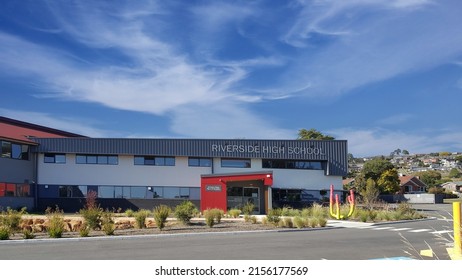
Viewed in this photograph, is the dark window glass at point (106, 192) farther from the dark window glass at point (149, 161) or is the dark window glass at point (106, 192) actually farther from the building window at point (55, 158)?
the building window at point (55, 158)

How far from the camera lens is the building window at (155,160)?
40125 millimetres

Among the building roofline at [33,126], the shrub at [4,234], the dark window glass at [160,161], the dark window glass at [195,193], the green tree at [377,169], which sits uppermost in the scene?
the building roofline at [33,126]

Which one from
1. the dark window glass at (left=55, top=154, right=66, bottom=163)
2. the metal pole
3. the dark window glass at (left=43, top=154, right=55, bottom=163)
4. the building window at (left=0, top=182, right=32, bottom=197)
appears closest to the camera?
the metal pole

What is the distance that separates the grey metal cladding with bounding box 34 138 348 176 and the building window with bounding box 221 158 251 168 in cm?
62

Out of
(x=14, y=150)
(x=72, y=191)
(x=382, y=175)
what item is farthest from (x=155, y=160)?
(x=382, y=175)

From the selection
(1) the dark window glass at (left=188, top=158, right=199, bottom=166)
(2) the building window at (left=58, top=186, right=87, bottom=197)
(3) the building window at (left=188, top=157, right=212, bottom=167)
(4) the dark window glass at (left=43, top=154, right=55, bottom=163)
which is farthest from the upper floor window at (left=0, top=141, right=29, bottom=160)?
(3) the building window at (left=188, top=157, right=212, bottom=167)

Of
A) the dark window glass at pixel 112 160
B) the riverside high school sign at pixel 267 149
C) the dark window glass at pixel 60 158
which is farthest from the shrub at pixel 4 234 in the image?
the riverside high school sign at pixel 267 149

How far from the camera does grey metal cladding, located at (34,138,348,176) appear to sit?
38625 mm

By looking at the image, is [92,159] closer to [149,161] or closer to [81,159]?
[81,159]

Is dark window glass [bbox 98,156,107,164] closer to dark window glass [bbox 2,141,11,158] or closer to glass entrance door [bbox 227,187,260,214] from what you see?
dark window glass [bbox 2,141,11,158]

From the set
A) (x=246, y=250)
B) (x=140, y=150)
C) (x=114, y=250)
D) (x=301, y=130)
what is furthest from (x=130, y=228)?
(x=301, y=130)

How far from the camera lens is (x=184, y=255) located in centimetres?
1180

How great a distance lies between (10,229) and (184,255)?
10111 millimetres

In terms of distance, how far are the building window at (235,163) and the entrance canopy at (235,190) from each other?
3325 millimetres
